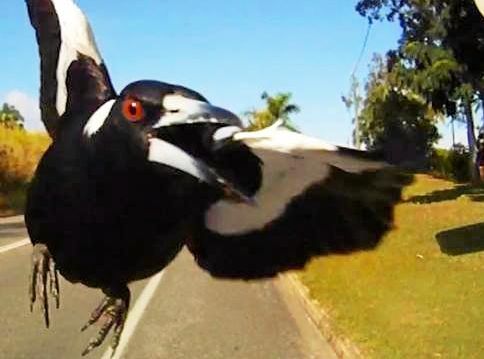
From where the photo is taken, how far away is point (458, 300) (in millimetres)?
8891

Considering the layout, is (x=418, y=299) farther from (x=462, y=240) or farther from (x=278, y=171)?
(x=278, y=171)

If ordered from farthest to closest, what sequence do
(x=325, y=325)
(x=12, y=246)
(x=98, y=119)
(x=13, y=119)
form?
(x=12, y=246), (x=325, y=325), (x=13, y=119), (x=98, y=119)

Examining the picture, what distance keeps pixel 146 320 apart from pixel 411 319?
2.92 meters

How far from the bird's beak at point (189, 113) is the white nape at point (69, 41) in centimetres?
51

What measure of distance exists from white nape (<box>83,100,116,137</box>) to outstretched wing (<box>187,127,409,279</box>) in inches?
8.3

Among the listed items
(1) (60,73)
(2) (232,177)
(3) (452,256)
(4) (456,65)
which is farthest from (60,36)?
(4) (456,65)

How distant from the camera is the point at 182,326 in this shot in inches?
372

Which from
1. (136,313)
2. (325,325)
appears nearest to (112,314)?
(325,325)

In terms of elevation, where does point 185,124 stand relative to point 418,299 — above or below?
above

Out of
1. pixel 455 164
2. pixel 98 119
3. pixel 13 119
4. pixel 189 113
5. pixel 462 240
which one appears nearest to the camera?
pixel 189 113

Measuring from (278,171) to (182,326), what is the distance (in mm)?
8124

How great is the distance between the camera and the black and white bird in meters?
1.33

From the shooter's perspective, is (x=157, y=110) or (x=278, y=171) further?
(x=278, y=171)

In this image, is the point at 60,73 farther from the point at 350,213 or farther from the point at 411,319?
the point at 411,319
